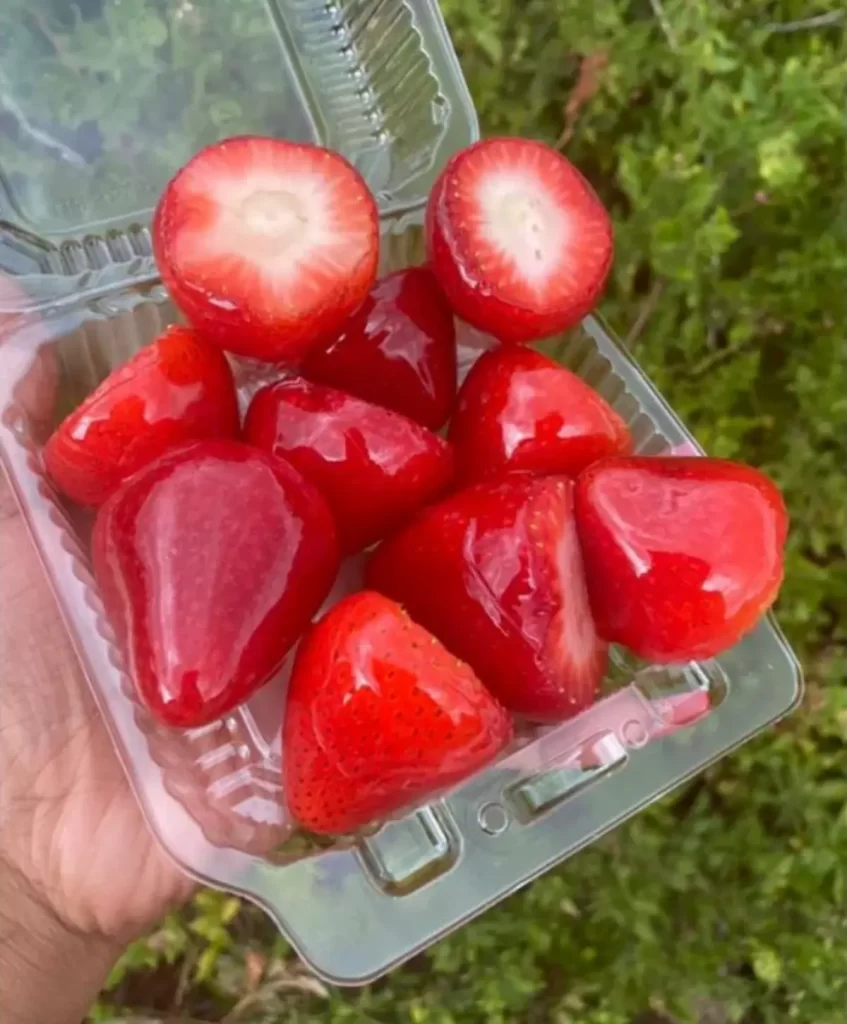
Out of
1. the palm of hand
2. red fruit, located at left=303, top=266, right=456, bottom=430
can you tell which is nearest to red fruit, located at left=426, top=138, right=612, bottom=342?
red fruit, located at left=303, top=266, right=456, bottom=430

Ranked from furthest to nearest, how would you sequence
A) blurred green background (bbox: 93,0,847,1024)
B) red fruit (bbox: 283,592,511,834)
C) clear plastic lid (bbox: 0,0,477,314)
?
blurred green background (bbox: 93,0,847,1024) < clear plastic lid (bbox: 0,0,477,314) < red fruit (bbox: 283,592,511,834)

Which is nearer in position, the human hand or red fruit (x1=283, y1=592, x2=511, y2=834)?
red fruit (x1=283, y1=592, x2=511, y2=834)

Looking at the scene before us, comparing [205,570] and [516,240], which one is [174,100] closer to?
[516,240]

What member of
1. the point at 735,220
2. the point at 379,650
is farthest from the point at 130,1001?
the point at 735,220

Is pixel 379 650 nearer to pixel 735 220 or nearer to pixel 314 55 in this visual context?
pixel 314 55

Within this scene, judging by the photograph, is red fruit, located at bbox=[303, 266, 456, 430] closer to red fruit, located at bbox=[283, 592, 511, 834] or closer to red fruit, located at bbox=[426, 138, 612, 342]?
red fruit, located at bbox=[426, 138, 612, 342]
